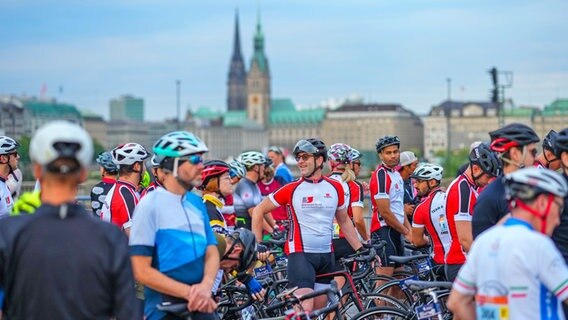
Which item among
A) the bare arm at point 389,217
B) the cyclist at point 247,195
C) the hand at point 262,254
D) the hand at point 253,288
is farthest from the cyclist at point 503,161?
the cyclist at point 247,195

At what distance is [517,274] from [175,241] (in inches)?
80.2

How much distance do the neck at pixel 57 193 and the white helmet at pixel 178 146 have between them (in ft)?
5.02

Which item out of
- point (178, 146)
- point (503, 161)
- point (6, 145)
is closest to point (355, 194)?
point (6, 145)

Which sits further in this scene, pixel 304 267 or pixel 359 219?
pixel 359 219

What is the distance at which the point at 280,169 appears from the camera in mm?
19188

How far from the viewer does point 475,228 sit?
752 centimetres

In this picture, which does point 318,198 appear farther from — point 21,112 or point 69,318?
point 21,112

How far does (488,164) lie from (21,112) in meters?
193

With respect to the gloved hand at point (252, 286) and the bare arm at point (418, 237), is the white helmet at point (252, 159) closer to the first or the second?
the bare arm at point (418, 237)

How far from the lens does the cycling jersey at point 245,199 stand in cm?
1489

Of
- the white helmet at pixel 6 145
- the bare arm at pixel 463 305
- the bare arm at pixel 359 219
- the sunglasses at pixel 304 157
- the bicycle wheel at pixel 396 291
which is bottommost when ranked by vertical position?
the bicycle wheel at pixel 396 291

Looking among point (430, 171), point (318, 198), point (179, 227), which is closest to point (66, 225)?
point (179, 227)

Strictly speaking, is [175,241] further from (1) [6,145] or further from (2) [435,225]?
(1) [6,145]

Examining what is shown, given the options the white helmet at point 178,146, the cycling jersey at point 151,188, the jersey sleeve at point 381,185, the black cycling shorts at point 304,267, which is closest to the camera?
the white helmet at point 178,146
